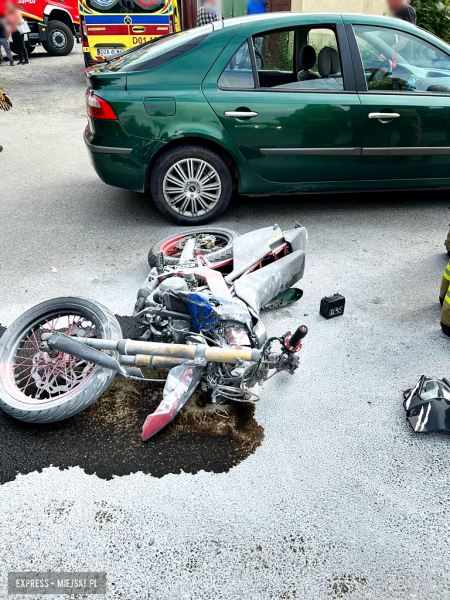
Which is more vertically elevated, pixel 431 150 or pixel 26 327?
pixel 431 150

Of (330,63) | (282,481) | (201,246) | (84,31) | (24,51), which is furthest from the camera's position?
(24,51)

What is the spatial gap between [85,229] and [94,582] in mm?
3745

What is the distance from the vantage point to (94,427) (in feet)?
9.19

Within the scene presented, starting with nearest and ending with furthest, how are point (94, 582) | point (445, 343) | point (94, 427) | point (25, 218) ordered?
point (94, 582), point (94, 427), point (445, 343), point (25, 218)

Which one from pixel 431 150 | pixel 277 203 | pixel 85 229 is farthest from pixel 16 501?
pixel 431 150

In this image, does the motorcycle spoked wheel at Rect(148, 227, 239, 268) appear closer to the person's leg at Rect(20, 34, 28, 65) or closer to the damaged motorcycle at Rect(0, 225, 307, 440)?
the damaged motorcycle at Rect(0, 225, 307, 440)

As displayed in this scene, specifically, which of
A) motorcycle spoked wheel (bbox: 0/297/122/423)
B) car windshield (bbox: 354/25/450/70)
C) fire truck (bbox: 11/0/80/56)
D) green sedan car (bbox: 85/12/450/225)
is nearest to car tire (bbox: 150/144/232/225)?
green sedan car (bbox: 85/12/450/225)

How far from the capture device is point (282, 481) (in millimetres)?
2496

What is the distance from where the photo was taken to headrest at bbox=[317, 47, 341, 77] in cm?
489

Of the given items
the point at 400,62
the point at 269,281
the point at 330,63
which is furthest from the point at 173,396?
the point at 400,62

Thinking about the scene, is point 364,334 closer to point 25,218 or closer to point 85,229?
point 85,229

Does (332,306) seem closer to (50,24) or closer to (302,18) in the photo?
(302,18)

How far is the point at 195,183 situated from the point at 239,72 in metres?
1.10

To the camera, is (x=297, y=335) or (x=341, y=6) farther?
(x=341, y=6)
